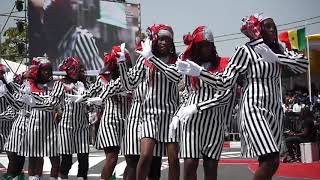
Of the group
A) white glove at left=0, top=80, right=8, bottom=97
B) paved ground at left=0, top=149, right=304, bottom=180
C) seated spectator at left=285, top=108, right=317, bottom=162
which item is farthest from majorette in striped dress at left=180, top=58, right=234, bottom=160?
seated spectator at left=285, top=108, right=317, bottom=162

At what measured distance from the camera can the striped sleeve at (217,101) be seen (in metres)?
6.04

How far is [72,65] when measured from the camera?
9320 mm

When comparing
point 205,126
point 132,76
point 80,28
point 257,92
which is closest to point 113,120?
point 132,76

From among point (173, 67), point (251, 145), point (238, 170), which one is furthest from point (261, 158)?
point (238, 170)

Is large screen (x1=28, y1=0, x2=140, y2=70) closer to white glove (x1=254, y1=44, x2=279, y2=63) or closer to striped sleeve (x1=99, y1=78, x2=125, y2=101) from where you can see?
striped sleeve (x1=99, y1=78, x2=125, y2=101)

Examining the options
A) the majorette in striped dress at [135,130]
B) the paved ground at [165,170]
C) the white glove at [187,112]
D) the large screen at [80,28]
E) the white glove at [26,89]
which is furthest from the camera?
the large screen at [80,28]

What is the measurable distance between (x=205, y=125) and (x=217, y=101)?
294 mm

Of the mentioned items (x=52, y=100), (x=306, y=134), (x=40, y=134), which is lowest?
(x=306, y=134)

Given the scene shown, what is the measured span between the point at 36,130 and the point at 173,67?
3375 mm

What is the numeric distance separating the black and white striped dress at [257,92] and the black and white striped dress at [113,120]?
9.01ft

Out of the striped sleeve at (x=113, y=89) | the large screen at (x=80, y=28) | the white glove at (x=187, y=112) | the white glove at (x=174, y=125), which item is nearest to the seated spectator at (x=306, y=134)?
the striped sleeve at (x=113, y=89)

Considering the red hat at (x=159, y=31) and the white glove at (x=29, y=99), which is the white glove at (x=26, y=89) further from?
the red hat at (x=159, y=31)

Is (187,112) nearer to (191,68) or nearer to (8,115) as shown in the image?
(191,68)

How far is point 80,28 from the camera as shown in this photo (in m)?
29.3
